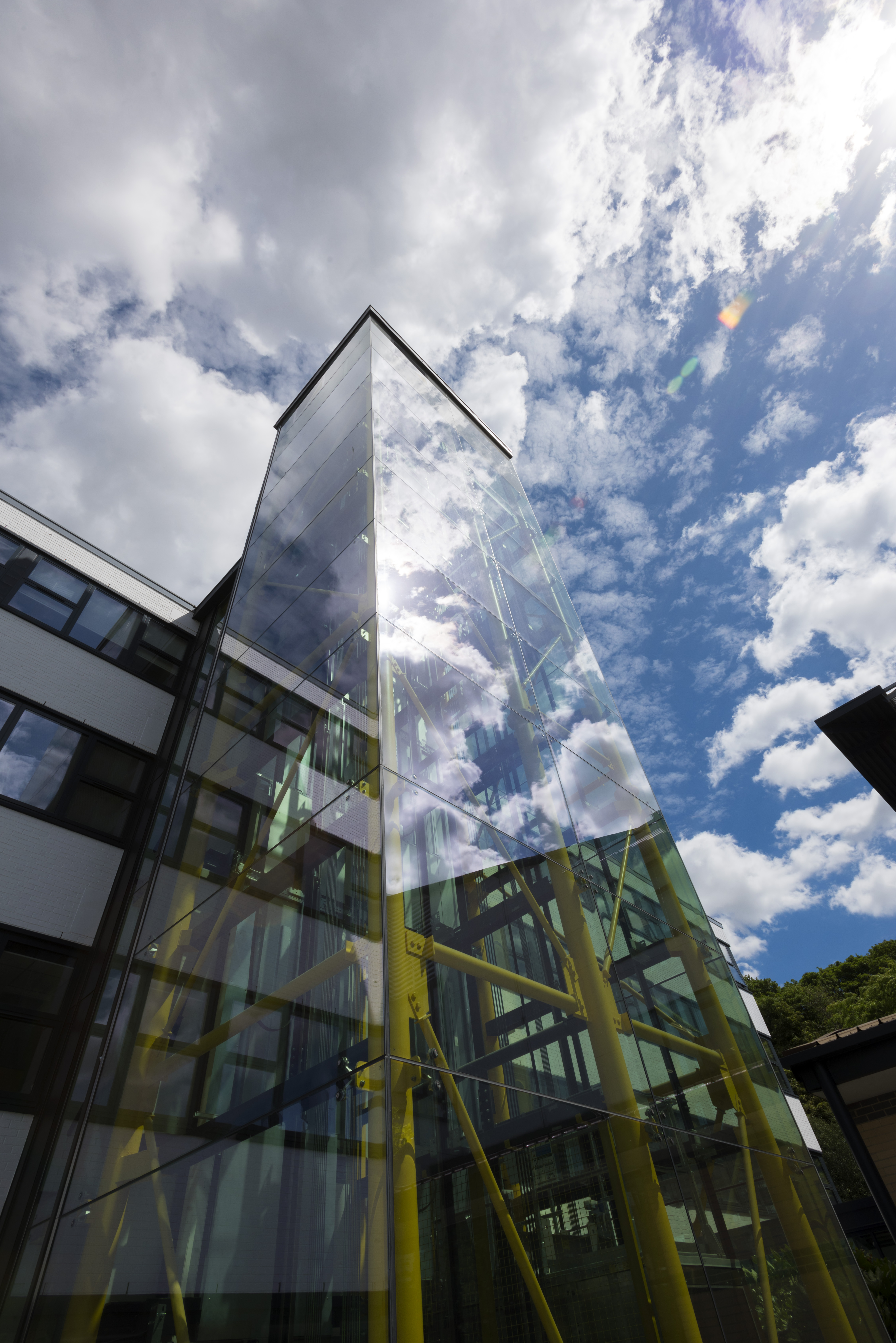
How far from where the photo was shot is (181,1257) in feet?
12.5

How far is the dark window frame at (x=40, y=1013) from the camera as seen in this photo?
6.79m

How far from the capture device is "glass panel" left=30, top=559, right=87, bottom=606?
34.4 feet

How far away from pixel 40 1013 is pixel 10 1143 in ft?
4.10

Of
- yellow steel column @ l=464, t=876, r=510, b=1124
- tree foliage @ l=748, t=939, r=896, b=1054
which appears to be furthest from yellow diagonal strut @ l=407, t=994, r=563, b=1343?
tree foliage @ l=748, t=939, r=896, b=1054

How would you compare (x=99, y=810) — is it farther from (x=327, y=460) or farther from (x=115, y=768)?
(x=327, y=460)

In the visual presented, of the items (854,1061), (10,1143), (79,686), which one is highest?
(79,686)

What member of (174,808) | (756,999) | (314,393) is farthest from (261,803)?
(756,999)

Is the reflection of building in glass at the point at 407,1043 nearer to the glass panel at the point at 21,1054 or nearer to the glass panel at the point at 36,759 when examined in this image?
the glass panel at the point at 21,1054

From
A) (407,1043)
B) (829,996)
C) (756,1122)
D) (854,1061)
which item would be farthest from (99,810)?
(829,996)

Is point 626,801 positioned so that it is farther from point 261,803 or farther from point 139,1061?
point 139,1061

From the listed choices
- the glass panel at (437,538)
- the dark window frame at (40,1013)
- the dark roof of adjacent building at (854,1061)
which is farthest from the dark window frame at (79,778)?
the dark roof of adjacent building at (854,1061)

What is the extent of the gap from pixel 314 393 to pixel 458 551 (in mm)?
5664

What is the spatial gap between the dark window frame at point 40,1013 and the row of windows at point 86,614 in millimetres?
4290

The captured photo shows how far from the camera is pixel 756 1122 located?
6039 mm
